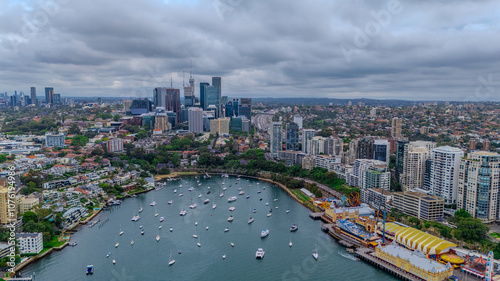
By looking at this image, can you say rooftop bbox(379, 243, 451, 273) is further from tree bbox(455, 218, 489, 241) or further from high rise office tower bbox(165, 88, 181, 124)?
high rise office tower bbox(165, 88, 181, 124)

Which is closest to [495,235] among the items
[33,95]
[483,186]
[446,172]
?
[483,186]

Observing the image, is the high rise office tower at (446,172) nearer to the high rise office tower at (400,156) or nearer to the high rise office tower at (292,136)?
the high rise office tower at (400,156)

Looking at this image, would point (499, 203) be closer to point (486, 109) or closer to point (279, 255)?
point (279, 255)

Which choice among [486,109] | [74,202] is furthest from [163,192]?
[486,109]

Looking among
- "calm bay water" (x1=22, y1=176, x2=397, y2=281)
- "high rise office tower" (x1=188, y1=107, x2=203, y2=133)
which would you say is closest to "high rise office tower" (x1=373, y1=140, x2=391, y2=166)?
"calm bay water" (x1=22, y1=176, x2=397, y2=281)

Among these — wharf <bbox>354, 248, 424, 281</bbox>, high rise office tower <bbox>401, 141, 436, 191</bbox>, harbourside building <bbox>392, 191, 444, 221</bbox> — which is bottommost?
wharf <bbox>354, 248, 424, 281</bbox>

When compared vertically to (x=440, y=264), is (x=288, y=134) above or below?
above
